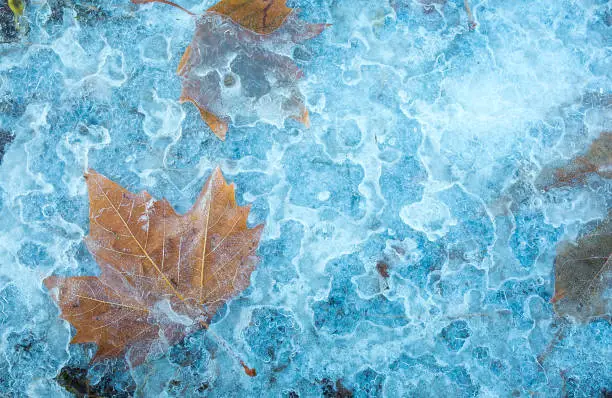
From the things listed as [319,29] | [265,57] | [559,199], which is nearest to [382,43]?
[319,29]

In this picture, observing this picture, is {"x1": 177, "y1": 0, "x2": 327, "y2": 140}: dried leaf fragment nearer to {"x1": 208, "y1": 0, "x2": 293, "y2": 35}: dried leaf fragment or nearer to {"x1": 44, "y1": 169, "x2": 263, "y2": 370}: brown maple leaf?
{"x1": 208, "y1": 0, "x2": 293, "y2": 35}: dried leaf fragment

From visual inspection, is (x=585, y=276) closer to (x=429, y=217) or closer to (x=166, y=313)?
(x=429, y=217)

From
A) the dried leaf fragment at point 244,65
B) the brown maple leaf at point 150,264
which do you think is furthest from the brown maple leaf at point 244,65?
the brown maple leaf at point 150,264

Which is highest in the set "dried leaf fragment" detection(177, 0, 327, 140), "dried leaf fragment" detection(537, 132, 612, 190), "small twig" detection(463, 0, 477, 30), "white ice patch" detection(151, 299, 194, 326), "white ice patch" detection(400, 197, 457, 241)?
"small twig" detection(463, 0, 477, 30)

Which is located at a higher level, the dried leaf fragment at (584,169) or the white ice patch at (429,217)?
the dried leaf fragment at (584,169)

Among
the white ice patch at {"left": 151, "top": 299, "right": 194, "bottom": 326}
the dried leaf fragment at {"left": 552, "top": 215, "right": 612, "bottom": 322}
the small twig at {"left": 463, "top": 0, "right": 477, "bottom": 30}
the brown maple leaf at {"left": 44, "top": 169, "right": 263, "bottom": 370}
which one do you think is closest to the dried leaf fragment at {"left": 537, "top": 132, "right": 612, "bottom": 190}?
the dried leaf fragment at {"left": 552, "top": 215, "right": 612, "bottom": 322}

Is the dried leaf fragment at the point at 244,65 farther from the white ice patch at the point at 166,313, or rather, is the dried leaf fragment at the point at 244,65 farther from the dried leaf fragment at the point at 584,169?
the dried leaf fragment at the point at 584,169

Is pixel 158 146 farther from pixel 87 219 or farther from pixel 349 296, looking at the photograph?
pixel 349 296

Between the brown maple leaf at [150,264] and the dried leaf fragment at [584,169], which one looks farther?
the dried leaf fragment at [584,169]
